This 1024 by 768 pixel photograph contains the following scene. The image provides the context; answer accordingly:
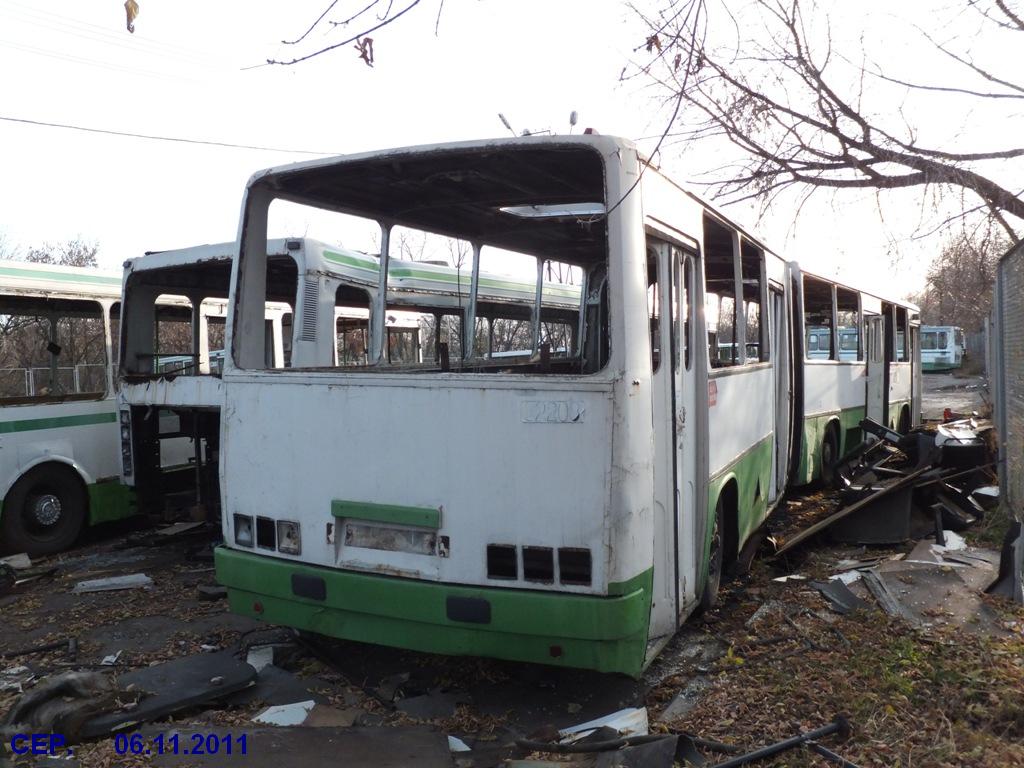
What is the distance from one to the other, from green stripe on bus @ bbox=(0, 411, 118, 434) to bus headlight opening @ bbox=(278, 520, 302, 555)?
198 inches

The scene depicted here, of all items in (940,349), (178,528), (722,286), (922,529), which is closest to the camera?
(722,286)

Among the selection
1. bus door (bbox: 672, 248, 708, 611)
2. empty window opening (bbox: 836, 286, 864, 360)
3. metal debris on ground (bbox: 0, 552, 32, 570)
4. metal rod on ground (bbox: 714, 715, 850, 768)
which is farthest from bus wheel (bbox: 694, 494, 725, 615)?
empty window opening (bbox: 836, 286, 864, 360)

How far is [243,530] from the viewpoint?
4648 mm

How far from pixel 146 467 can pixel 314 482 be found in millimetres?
5164

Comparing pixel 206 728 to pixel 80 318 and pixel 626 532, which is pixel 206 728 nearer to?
pixel 626 532

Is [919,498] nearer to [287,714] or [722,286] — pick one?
[722,286]

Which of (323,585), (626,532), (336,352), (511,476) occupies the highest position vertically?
(336,352)

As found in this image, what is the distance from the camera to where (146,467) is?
869 cm

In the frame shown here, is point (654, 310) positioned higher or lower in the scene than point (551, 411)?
higher

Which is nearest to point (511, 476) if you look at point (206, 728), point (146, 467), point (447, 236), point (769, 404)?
point (206, 728)

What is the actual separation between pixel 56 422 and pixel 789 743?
772 centimetres

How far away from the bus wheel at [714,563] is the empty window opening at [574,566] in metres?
1.82

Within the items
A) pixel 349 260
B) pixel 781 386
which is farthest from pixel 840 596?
pixel 349 260

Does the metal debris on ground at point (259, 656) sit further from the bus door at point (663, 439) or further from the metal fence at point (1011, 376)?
the metal fence at point (1011, 376)
